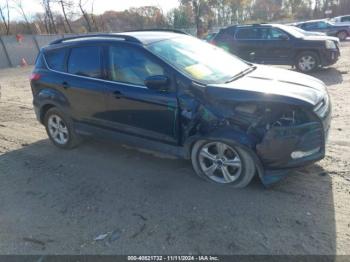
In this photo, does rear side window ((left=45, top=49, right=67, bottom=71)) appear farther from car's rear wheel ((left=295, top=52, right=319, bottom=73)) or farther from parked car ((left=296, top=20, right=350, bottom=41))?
parked car ((left=296, top=20, right=350, bottom=41))

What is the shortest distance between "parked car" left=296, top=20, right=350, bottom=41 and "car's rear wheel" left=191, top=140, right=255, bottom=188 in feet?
73.6

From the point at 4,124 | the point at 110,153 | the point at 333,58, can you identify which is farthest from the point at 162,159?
the point at 333,58

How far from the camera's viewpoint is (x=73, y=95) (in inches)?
198

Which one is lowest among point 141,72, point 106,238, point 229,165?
point 106,238

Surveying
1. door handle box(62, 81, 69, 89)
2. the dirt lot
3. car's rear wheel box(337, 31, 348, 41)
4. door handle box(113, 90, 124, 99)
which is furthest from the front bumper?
car's rear wheel box(337, 31, 348, 41)

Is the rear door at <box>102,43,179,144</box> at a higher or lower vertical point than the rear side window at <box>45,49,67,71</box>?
lower

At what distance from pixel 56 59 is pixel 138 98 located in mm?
1930

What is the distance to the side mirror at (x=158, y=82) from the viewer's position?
3881 millimetres

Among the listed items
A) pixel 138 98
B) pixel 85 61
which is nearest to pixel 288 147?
pixel 138 98

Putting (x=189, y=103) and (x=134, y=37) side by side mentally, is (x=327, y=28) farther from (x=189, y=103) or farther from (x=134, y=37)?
(x=189, y=103)

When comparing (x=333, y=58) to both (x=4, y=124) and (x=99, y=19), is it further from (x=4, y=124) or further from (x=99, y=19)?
(x=99, y=19)

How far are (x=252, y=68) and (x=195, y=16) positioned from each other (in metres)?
42.0

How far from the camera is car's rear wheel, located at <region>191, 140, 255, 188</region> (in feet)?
12.1

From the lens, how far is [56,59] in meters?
5.30
